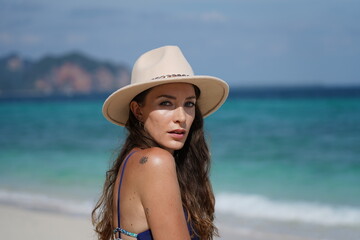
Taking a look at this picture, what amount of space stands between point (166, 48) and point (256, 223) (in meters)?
5.24

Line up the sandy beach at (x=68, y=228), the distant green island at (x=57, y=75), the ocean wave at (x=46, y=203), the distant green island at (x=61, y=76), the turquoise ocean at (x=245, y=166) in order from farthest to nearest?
the distant green island at (x=57, y=75)
the distant green island at (x=61, y=76)
the turquoise ocean at (x=245, y=166)
the ocean wave at (x=46, y=203)
the sandy beach at (x=68, y=228)

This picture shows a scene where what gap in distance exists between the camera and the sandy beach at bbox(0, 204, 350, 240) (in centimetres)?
673

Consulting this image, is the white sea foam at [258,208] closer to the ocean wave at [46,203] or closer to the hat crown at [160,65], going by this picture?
the ocean wave at [46,203]

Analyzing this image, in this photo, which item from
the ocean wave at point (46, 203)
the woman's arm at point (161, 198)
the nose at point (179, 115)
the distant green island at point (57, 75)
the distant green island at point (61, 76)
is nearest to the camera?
the woman's arm at point (161, 198)

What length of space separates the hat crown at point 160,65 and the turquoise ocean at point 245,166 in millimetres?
452

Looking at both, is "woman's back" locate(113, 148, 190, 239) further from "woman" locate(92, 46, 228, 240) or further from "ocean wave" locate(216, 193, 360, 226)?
"ocean wave" locate(216, 193, 360, 226)

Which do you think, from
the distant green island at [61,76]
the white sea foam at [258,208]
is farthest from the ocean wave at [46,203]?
the distant green island at [61,76]

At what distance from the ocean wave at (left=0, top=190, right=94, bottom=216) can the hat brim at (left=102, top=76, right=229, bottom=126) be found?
5500 millimetres

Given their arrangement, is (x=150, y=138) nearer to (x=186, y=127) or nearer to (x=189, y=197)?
(x=186, y=127)

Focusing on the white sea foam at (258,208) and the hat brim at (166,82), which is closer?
the hat brim at (166,82)

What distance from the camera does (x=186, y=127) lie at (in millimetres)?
2438

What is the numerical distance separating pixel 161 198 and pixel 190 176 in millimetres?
600

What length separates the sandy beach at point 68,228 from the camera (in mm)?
6734

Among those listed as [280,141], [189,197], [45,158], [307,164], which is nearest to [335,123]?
[280,141]
